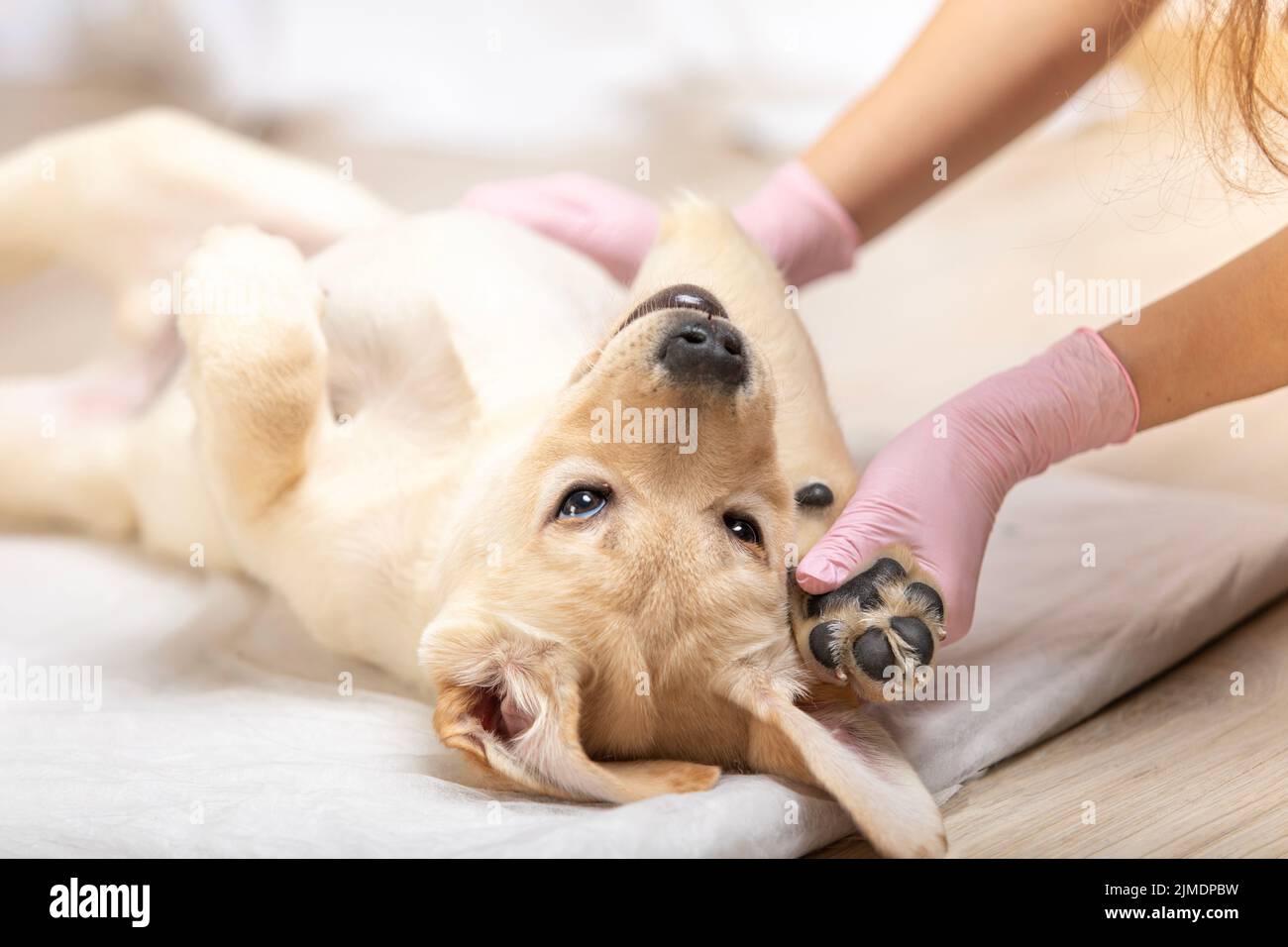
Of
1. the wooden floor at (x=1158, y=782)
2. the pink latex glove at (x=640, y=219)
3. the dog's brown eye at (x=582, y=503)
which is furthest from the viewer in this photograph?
the pink latex glove at (x=640, y=219)

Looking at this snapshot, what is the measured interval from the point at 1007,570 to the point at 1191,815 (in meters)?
0.76

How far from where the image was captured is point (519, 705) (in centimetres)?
155

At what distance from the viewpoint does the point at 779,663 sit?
154cm

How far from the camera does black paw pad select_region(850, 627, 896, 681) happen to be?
1453mm

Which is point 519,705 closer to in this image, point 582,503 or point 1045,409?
point 582,503

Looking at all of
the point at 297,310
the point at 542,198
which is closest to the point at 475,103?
the point at 542,198

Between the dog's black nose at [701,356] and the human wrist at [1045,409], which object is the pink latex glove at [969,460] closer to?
the human wrist at [1045,409]

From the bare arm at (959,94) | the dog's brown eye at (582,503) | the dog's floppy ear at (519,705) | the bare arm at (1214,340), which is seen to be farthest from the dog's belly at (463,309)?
the bare arm at (1214,340)

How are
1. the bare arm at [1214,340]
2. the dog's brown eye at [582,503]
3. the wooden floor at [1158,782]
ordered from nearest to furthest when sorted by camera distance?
the wooden floor at [1158,782]
the dog's brown eye at [582,503]
the bare arm at [1214,340]

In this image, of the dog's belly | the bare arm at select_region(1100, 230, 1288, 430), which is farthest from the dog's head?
the bare arm at select_region(1100, 230, 1288, 430)

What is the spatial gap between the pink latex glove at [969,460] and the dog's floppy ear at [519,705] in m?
0.30

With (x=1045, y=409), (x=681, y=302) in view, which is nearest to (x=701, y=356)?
(x=681, y=302)

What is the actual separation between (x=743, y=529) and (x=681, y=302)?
11.6 inches

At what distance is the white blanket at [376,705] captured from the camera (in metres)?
1.42
